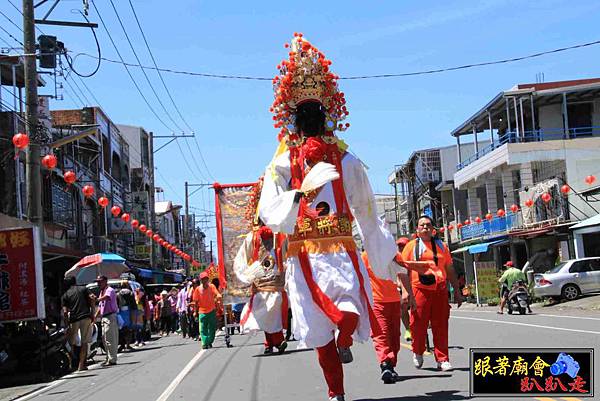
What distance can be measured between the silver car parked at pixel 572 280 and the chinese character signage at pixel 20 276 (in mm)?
19033

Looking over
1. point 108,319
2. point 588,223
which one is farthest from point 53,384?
point 588,223

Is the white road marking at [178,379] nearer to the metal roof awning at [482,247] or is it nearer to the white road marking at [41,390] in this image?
the white road marking at [41,390]

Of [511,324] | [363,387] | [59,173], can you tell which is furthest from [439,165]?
[363,387]

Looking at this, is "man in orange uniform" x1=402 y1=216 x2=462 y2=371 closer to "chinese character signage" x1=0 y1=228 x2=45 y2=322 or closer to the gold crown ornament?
the gold crown ornament

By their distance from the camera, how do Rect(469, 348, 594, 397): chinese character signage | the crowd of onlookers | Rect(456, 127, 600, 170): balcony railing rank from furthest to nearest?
Rect(456, 127, 600, 170): balcony railing < the crowd of onlookers < Rect(469, 348, 594, 397): chinese character signage

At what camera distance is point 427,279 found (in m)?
8.77

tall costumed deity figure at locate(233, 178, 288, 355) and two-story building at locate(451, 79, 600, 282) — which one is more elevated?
two-story building at locate(451, 79, 600, 282)

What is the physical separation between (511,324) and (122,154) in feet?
136

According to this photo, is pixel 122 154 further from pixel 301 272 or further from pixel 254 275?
pixel 301 272

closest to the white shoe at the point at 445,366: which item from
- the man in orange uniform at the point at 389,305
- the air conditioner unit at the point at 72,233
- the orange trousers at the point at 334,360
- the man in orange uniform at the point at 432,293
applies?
the man in orange uniform at the point at 432,293

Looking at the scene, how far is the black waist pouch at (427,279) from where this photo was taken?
8.76 metres

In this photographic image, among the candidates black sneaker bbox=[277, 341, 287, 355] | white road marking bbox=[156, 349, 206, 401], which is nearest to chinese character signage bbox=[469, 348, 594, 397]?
white road marking bbox=[156, 349, 206, 401]

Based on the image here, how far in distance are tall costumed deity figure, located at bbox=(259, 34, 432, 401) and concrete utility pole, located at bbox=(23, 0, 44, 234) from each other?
10980 millimetres

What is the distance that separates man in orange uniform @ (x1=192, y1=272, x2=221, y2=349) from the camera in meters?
16.7
